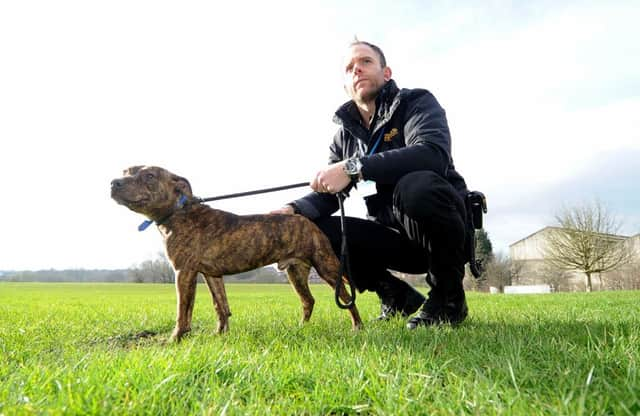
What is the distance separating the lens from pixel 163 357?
252cm

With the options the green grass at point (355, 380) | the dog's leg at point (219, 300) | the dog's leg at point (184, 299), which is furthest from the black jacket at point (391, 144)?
the green grass at point (355, 380)

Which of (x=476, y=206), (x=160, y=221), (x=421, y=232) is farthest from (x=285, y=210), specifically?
(x=476, y=206)

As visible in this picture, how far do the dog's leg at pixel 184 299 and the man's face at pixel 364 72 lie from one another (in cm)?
256

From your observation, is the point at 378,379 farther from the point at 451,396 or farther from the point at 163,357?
the point at 163,357

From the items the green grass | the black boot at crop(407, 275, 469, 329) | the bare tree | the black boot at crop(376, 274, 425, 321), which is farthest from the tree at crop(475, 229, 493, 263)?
the green grass

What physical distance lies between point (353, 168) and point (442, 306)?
1581 millimetres

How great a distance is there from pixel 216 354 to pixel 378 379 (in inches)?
41.2

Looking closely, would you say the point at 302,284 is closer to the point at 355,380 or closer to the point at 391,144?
the point at 391,144

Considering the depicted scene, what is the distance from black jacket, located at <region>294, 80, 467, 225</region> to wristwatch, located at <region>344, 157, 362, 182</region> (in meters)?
0.05

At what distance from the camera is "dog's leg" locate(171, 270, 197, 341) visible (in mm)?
4008

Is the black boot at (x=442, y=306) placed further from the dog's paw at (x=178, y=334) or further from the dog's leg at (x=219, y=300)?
the dog's paw at (x=178, y=334)

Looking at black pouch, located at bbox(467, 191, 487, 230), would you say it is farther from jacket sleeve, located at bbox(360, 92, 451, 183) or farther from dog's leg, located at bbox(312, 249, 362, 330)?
dog's leg, located at bbox(312, 249, 362, 330)

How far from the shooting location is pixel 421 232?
4199 mm

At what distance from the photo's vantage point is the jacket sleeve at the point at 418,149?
3891 millimetres
